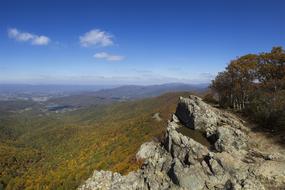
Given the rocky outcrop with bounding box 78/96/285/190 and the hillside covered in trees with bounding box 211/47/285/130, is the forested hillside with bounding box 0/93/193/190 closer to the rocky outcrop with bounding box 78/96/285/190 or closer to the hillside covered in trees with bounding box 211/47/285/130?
the rocky outcrop with bounding box 78/96/285/190

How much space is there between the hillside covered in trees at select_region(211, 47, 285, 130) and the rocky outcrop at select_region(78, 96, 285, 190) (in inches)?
273

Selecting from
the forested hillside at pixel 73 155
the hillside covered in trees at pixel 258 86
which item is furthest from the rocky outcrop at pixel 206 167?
the forested hillside at pixel 73 155

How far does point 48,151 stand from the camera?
5517 inches

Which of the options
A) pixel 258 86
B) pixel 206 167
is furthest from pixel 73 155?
pixel 206 167

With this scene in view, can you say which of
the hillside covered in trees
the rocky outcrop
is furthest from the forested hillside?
the hillside covered in trees

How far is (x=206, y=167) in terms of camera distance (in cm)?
1970

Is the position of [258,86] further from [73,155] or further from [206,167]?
[73,155]

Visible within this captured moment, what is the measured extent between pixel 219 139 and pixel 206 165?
4.86 metres

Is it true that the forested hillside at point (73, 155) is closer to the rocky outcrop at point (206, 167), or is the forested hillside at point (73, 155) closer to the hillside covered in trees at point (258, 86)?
the rocky outcrop at point (206, 167)

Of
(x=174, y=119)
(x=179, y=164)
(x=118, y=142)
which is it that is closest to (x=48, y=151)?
(x=118, y=142)

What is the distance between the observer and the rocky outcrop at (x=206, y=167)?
56.7ft

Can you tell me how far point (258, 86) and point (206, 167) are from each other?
27.3 m

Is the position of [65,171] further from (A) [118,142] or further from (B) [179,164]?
(B) [179,164]

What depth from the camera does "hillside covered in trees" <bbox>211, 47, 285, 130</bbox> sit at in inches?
1177
